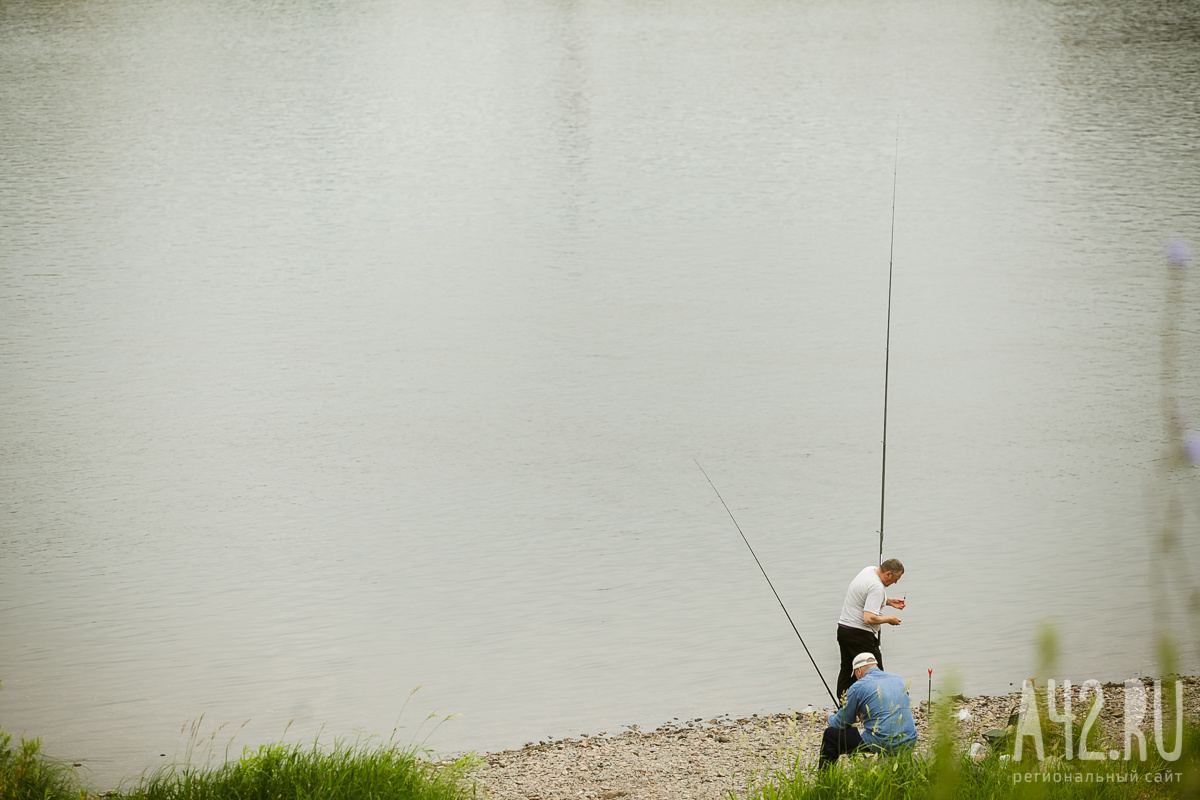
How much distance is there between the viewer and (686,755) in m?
7.47

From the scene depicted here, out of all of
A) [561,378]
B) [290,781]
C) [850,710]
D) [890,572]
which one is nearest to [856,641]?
[890,572]

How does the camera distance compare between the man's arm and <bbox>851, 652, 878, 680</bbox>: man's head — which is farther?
<bbox>851, 652, 878, 680</bbox>: man's head

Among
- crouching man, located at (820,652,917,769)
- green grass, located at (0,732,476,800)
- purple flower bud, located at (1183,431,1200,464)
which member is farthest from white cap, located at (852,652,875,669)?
purple flower bud, located at (1183,431,1200,464)

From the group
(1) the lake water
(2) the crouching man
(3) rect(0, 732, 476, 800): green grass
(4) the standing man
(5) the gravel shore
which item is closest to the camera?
(2) the crouching man

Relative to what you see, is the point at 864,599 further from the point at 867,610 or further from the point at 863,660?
the point at 863,660

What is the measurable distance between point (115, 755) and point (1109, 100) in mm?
34211

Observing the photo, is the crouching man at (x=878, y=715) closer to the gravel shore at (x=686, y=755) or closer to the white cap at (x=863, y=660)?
the white cap at (x=863, y=660)

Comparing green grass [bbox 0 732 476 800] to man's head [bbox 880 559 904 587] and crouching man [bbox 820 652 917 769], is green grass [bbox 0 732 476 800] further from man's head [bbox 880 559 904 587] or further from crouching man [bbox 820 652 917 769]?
man's head [bbox 880 559 904 587]

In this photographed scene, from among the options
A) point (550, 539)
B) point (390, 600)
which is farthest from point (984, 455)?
point (390, 600)

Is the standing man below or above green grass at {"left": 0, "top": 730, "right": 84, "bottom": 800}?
above

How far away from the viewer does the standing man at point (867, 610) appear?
7.11m

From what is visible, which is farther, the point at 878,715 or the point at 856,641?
the point at 856,641

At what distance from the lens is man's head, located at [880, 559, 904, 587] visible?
23.3ft

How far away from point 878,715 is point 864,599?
168cm
